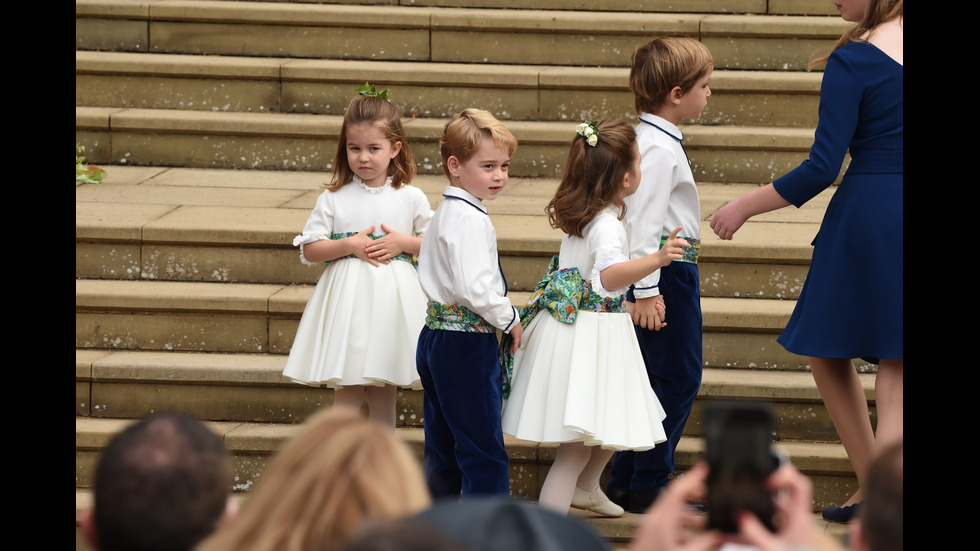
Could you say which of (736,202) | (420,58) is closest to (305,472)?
(736,202)

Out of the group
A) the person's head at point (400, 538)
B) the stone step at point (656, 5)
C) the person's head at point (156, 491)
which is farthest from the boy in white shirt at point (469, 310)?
the stone step at point (656, 5)

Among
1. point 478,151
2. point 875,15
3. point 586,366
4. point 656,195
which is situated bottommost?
point 586,366

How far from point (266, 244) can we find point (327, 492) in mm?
3646

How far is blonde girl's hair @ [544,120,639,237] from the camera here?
143 inches

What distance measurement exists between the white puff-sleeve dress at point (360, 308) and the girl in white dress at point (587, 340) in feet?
1.55

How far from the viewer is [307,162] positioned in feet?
20.8

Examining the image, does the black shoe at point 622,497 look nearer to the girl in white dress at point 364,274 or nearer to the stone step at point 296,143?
the girl in white dress at point 364,274

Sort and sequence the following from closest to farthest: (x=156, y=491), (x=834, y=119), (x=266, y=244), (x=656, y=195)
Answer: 1. (x=156, y=491)
2. (x=834, y=119)
3. (x=656, y=195)
4. (x=266, y=244)

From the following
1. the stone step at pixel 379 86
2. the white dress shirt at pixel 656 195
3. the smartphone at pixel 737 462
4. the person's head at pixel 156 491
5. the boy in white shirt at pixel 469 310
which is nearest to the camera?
the smartphone at pixel 737 462

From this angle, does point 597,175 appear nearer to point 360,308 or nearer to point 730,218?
point 730,218

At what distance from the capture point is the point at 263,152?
6352mm

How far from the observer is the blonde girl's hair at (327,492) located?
144 cm

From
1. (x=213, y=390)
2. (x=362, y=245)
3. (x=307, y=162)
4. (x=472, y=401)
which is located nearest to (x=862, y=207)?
(x=472, y=401)
